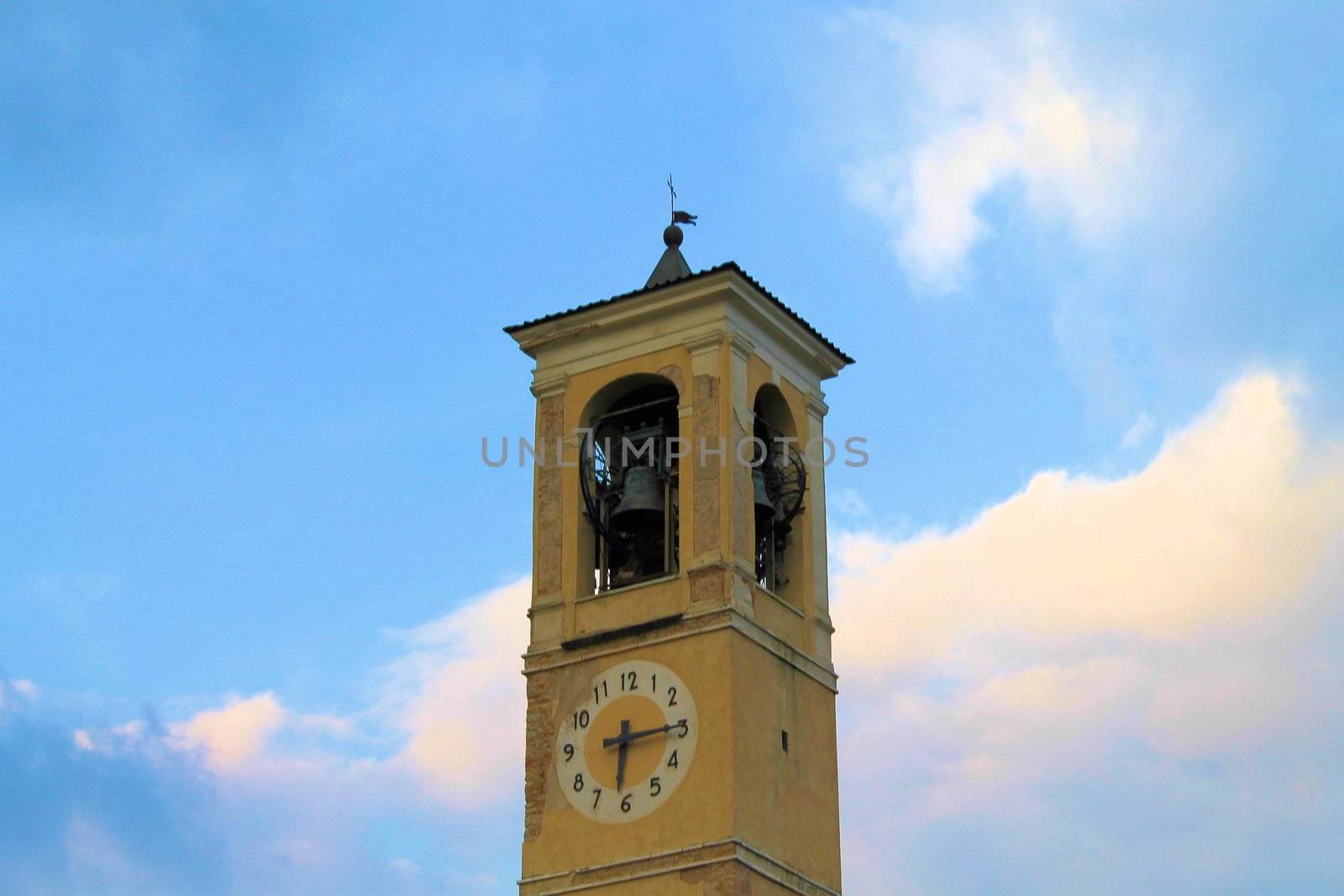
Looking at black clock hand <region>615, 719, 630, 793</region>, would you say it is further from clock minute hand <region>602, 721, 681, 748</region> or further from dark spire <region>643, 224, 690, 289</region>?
dark spire <region>643, 224, 690, 289</region>

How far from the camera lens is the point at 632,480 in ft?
111

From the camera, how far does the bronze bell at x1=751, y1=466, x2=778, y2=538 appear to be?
33.8 meters

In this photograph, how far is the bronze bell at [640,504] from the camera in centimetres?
3344

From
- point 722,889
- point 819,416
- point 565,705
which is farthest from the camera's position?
point 819,416

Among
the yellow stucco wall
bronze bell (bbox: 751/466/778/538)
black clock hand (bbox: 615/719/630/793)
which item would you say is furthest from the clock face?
bronze bell (bbox: 751/466/778/538)

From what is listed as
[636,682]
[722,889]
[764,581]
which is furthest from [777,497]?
[722,889]

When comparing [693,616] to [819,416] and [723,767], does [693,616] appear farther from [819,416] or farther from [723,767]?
[819,416]

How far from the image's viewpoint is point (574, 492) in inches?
1336

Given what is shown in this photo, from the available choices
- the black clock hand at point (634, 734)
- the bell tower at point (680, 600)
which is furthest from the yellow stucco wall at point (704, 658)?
the black clock hand at point (634, 734)

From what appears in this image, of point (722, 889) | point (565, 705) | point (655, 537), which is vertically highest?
point (655, 537)

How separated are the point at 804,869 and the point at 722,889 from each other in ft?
5.51

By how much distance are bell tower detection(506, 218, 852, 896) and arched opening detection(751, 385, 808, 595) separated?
3cm

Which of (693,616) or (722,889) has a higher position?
(693,616)

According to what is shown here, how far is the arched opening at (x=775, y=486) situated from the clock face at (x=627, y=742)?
2.49 metres
